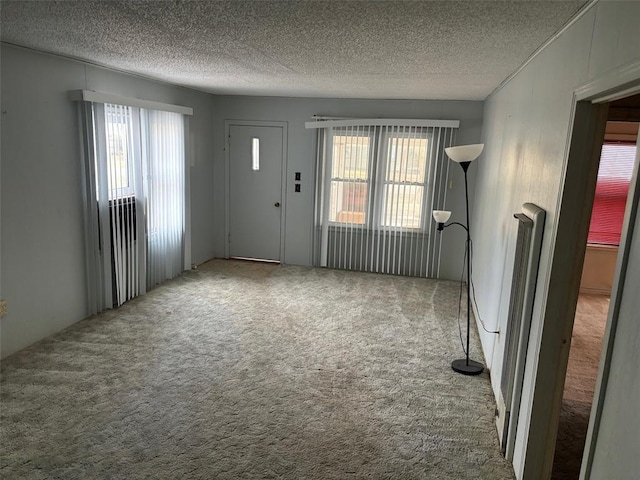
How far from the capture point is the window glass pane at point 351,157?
5945 mm

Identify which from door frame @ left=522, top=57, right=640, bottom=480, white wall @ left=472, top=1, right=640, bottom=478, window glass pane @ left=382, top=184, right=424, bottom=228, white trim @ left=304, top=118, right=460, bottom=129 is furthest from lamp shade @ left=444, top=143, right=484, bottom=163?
window glass pane @ left=382, top=184, right=424, bottom=228

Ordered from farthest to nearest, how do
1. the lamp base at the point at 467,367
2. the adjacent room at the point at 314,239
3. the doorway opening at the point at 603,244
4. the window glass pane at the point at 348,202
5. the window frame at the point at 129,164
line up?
the window glass pane at the point at 348,202 → the window frame at the point at 129,164 → the doorway opening at the point at 603,244 → the lamp base at the point at 467,367 → the adjacent room at the point at 314,239

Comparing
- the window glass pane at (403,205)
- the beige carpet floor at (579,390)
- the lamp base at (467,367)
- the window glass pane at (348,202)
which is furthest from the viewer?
the window glass pane at (348,202)

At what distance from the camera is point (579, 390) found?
338cm

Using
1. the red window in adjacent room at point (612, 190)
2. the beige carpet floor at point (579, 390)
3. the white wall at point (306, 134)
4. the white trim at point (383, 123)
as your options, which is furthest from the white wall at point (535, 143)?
the red window in adjacent room at point (612, 190)

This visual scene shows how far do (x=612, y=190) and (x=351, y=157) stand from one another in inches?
129

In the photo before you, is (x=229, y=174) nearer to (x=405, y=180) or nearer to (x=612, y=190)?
(x=405, y=180)

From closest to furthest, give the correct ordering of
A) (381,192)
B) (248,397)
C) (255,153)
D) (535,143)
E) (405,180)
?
(535,143) < (248,397) < (405,180) < (381,192) < (255,153)

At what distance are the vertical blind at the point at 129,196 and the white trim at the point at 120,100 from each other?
0.23ft

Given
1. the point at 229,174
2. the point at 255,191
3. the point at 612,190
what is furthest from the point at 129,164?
the point at 612,190

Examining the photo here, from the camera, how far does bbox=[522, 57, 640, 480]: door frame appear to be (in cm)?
187

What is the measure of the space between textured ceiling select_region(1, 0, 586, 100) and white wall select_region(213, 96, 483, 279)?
139cm

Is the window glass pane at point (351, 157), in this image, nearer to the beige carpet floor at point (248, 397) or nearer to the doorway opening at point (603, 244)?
the beige carpet floor at point (248, 397)

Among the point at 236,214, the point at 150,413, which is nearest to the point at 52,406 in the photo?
the point at 150,413
